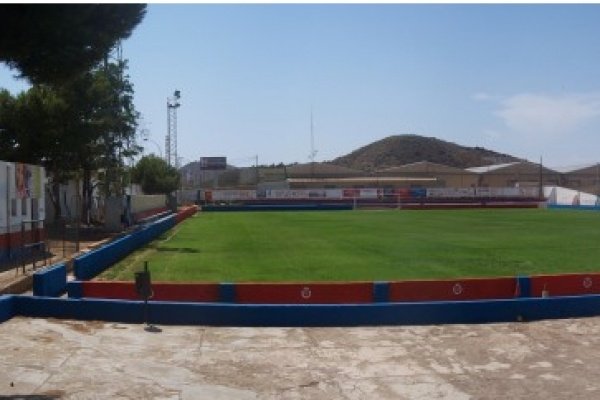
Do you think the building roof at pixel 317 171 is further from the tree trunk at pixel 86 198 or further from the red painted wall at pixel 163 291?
the red painted wall at pixel 163 291

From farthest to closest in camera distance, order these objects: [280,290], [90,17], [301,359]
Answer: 1. [280,290]
2. [301,359]
3. [90,17]

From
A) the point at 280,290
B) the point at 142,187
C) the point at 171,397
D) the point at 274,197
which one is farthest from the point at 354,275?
the point at 274,197

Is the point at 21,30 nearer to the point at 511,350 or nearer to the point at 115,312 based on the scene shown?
the point at 115,312

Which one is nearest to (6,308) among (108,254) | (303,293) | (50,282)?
(50,282)

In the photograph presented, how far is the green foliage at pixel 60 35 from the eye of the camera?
8.24 metres

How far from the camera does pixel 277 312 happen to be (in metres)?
13.7

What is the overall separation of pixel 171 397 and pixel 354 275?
12897 millimetres

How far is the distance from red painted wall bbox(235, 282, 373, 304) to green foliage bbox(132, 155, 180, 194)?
207ft

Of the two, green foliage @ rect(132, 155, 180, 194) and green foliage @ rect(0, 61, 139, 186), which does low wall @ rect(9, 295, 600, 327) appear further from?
green foliage @ rect(132, 155, 180, 194)

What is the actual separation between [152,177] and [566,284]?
64850 millimetres

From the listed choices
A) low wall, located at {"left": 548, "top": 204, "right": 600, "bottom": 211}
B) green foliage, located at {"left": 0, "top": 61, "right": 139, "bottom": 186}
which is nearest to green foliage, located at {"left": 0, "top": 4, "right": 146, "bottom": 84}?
green foliage, located at {"left": 0, "top": 61, "right": 139, "bottom": 186}

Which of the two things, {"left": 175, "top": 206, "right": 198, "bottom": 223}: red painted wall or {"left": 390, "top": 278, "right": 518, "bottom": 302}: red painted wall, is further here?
{"left": 175, "top": 206, "right": 198, "bottom": 223}: red painted wall

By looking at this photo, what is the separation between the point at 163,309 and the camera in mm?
13844

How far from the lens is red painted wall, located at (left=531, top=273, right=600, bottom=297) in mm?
16188
